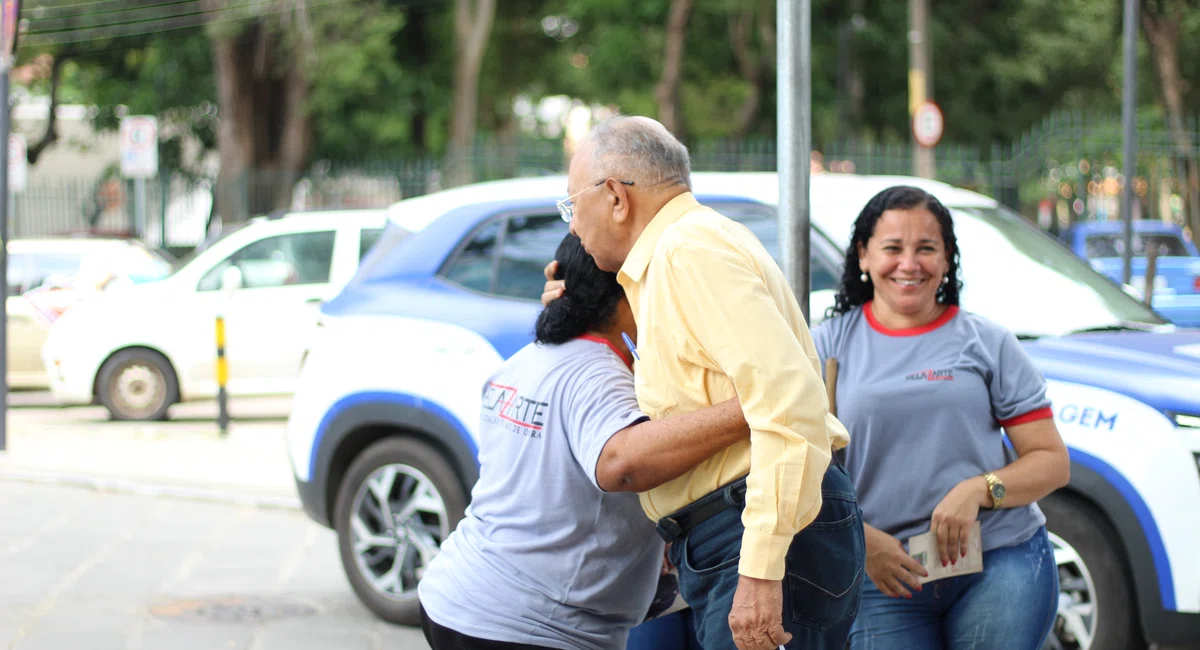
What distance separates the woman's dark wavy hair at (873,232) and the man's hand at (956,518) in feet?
1.54

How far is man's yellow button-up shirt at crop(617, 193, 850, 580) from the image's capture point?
2.30 m

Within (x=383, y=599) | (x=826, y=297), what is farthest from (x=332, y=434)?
(x=826, y=297)

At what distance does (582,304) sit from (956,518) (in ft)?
3.26

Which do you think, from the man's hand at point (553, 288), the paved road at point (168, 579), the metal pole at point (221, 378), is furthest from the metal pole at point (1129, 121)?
the man's hand at point (553, 288)

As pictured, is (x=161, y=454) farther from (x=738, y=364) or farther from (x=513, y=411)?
(x=738, y=364)

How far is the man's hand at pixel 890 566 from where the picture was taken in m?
3.08

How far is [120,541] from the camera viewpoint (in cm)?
750

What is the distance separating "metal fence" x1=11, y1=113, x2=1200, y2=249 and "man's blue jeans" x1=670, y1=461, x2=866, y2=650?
11563 millimetres

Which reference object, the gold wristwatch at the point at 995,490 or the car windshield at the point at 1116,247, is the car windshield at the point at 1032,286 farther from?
the car windshield at the point at 1116,247

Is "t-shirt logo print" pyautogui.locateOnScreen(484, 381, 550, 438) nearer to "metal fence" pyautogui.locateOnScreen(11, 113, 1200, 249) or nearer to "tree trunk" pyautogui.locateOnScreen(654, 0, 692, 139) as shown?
"metal fence" pyautogui.locateOnScreen(11, 113, 1200, 249)

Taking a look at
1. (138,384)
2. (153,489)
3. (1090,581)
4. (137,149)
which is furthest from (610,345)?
(137,149)

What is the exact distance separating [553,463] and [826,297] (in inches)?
106

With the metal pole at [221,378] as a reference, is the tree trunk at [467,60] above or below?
above

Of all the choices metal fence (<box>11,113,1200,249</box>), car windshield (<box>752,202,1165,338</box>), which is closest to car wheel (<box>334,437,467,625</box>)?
car windshield (<box>752,202,1165,338</box>)
